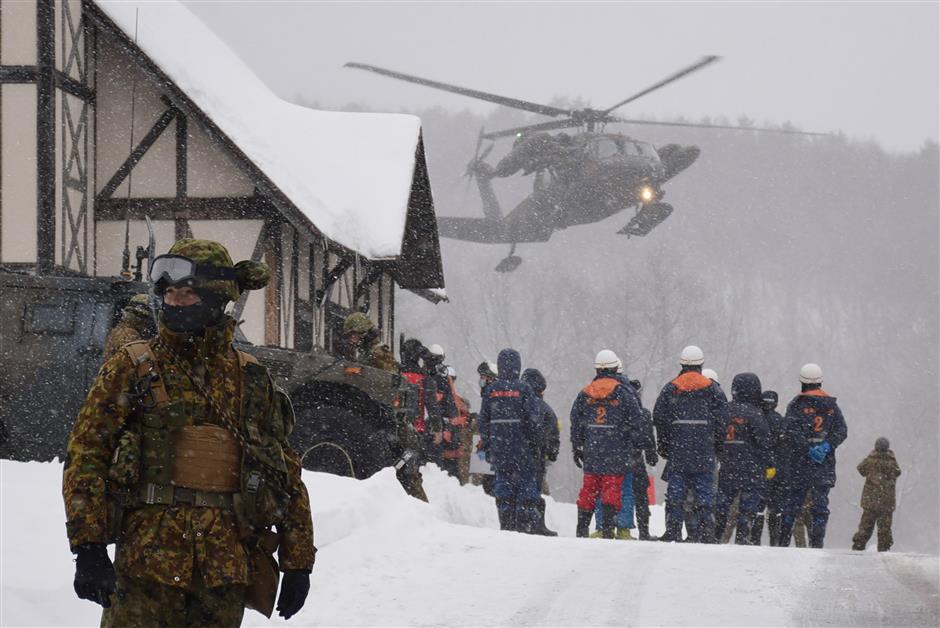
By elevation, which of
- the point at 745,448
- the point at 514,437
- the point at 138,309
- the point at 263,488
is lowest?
the point at 745,448

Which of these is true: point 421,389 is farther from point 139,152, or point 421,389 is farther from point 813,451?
point 139,152

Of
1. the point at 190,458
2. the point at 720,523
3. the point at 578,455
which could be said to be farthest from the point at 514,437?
the point at 190,458

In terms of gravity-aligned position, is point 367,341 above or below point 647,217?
below

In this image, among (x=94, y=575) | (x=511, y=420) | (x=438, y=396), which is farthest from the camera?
(x=438, y=396)

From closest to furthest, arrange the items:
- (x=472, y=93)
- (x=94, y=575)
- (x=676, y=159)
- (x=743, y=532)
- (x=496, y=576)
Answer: (x=94, y=575), (x=496, y=576), (x=743, y=532), (x=472, y=93), (x=676, y=159)

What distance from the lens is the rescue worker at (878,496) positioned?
45.5 ft

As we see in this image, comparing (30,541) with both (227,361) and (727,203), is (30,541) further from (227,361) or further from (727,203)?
(727,203)

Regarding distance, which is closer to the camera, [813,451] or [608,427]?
[608,427]

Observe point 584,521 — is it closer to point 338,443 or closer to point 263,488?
point 338,443

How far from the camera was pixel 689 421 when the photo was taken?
11586 mm

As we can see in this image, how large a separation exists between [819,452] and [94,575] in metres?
9.67

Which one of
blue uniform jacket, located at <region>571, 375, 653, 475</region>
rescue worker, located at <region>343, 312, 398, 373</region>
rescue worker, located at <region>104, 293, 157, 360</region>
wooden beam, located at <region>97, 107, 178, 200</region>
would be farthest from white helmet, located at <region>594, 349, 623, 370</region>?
wooden beam, located at <region>97, 107, 178, 200</region>

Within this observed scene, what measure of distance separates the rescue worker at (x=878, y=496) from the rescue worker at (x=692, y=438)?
2.84m

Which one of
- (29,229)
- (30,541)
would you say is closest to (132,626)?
(30,541)
